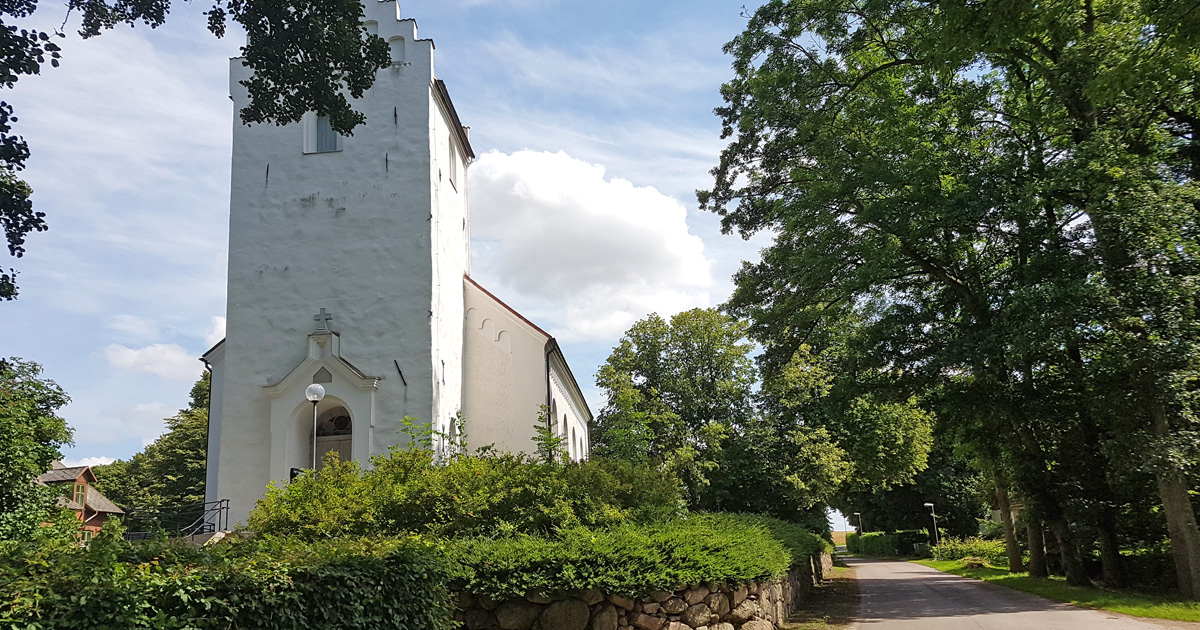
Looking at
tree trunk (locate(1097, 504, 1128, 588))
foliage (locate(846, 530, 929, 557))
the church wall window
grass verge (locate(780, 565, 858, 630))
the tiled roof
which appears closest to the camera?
grass verge (locate(780, 565, 858, 630))

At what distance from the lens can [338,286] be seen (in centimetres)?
2017

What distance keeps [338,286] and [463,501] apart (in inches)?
418

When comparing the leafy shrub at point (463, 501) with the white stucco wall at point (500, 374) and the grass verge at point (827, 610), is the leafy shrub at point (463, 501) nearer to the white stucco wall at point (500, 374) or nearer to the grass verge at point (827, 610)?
the grass verge at point (827, 610)

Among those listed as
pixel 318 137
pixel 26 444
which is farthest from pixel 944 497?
pixel 26 444

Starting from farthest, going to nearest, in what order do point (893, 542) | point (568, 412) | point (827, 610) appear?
point (893, 542)
point (568, 412)
point (827, 610)

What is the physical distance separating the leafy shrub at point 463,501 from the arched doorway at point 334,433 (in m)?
8.23

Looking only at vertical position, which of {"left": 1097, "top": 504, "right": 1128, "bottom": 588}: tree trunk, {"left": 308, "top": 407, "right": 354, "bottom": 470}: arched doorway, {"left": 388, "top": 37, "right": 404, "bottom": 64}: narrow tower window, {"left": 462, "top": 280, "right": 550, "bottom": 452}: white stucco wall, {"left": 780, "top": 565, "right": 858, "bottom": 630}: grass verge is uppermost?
{"left": 388, "top": 37, "right": 404, "bottom": 64}: narrow tower window

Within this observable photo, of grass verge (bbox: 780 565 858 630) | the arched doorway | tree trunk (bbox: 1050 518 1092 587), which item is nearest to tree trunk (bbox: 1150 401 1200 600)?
tree trunk (bbox: 1050 518 1092 587)

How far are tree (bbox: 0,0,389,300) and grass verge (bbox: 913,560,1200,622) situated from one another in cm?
1514

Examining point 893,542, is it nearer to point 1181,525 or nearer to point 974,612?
point 1181,525

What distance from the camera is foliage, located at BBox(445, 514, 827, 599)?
909 centimetres

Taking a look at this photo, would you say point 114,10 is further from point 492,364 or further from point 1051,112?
point 1051,112

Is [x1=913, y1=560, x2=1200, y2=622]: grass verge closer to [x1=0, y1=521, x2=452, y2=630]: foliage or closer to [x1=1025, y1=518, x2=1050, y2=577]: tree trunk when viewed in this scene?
[x1=1025, y1=518, x2=1050, y2=577]: tree trunk

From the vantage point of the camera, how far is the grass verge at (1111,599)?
533 inches
